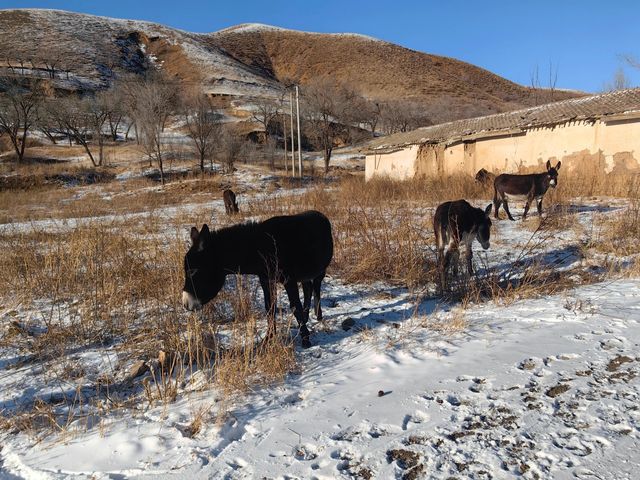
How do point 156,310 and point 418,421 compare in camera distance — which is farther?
point 156,310

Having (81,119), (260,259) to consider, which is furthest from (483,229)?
(81,119)

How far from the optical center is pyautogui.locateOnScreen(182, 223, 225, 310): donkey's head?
371 centimetres

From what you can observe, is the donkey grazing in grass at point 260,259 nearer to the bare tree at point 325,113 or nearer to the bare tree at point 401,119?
the bare tree at point 325,113

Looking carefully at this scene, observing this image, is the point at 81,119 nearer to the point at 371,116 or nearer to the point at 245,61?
the point at 371,116

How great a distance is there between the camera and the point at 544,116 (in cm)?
1864

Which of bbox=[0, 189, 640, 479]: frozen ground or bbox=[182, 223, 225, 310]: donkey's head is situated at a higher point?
bbox=[182, 223, 225, 310]: donkey's head

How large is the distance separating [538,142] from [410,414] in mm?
19286

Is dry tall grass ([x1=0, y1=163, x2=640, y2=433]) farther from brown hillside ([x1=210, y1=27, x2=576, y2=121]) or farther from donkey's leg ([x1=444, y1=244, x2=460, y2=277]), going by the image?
brown hillside ([x1=210, y1=27, x2=576, y2=121])

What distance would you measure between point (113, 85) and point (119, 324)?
254 ft

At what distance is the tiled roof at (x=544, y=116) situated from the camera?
15.8 meters

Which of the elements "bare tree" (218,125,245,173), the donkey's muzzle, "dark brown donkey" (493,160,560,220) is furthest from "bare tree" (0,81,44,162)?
the donkey's muzzle

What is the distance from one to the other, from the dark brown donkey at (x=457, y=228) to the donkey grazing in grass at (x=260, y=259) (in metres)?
2.52

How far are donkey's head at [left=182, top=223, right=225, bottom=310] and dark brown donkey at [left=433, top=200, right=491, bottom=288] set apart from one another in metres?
3.43

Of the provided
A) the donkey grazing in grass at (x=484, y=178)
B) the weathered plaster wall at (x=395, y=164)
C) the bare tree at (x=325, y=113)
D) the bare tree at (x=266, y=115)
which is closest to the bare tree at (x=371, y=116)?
the bare tree at (x=325, y=113)
